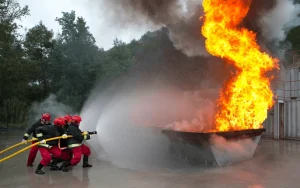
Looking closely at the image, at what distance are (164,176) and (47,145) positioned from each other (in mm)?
3167

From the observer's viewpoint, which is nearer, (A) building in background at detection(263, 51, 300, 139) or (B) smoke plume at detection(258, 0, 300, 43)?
(B) smoke plume at detection(258, 0, 300, 43)

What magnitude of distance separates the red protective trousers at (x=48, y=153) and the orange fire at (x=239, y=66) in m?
4.99

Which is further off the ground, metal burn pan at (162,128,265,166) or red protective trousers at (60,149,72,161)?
metal burn pan at (162,128,265,166)

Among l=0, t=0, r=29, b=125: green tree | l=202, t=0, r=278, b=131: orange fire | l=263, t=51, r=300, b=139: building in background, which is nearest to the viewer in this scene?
l=202, t=0, r=278, b=131: orange fire

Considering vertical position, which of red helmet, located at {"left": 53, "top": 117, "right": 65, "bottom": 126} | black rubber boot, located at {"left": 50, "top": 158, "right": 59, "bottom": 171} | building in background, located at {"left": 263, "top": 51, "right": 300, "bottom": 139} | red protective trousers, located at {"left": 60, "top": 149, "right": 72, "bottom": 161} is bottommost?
black rubber boot, located at {"left": 50, "top": 158, "right": 59, "bottom": 171}

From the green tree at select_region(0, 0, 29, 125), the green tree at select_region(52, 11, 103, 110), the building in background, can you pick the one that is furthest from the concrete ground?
the green tree at select_region(52, 11, 103, 110)

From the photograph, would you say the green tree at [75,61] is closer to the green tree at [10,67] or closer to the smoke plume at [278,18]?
the green tree at [10,67]

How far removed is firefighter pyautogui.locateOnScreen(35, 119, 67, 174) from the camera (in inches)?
290

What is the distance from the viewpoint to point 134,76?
95.8 feet

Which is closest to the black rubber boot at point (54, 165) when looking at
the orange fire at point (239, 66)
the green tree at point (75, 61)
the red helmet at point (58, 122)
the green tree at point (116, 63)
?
the red helmet at point (58, 122)

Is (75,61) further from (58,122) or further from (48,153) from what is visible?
(48,153)

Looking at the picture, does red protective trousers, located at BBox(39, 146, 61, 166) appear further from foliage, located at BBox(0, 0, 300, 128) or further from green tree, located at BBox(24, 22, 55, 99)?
green tree, located at BBox(24, 22, 55, 99)

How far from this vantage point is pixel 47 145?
7.40 m

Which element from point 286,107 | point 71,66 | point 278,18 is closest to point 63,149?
point 278,18
